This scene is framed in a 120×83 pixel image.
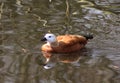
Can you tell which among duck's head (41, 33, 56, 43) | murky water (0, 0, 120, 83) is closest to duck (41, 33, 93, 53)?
duck's head (41, 33, 56, 43)

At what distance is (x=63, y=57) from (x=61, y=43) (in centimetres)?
33

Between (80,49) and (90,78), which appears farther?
(80,49)

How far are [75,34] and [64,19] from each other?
1.14m

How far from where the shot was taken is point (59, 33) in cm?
1118

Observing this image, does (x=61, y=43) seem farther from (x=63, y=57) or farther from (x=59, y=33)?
(x=59, y=33)

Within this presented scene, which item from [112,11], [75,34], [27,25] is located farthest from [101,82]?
[112,11]

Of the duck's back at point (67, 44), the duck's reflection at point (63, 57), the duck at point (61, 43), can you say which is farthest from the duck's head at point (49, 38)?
the duck's reflection at point (63, 57)

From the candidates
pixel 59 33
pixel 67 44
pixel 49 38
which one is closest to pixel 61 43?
pixel 67 44

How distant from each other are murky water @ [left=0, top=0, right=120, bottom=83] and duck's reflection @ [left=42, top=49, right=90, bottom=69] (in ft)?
0.07

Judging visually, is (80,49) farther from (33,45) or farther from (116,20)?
(116,20)

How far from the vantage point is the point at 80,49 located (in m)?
10.3

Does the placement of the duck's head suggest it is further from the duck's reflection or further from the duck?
the duck's reflection

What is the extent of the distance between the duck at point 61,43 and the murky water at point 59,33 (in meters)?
0.18

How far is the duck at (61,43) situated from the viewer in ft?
33.0
